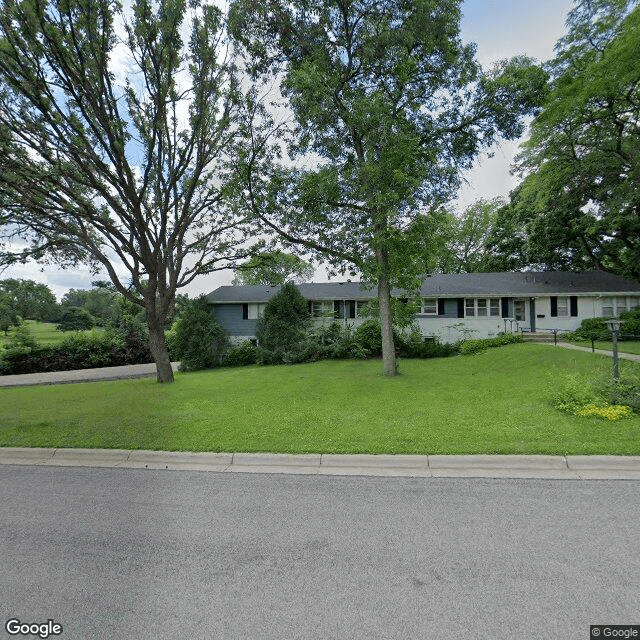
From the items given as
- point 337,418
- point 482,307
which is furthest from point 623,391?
point 482,307

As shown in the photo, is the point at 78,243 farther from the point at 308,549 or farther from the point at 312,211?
the point at 308,549

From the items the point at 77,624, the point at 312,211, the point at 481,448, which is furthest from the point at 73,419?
the point at 312,211

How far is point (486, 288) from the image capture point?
2212 cm

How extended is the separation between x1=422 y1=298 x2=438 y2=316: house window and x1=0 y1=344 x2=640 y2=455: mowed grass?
33.5 ft

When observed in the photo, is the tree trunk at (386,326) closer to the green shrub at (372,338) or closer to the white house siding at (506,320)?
the green shrub at (372,338)

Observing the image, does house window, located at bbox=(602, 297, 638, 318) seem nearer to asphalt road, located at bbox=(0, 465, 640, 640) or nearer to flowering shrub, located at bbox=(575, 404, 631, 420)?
flowering shrub, located at bbox=(575, 404, 631, 420)

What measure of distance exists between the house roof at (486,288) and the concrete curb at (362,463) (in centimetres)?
1679

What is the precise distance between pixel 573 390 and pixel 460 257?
114 feet

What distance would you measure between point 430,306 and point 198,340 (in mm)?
13653

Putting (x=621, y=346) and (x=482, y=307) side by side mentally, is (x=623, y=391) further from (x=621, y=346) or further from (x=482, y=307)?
(x=482, y=307)

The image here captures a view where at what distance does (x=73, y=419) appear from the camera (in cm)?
741

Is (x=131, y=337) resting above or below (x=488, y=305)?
below

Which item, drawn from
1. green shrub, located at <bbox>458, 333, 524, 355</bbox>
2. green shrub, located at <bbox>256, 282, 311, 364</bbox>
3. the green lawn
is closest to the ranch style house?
green shrub, located at <bbox>256, 282, 311, 364</bbox>

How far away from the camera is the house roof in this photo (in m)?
21.3
